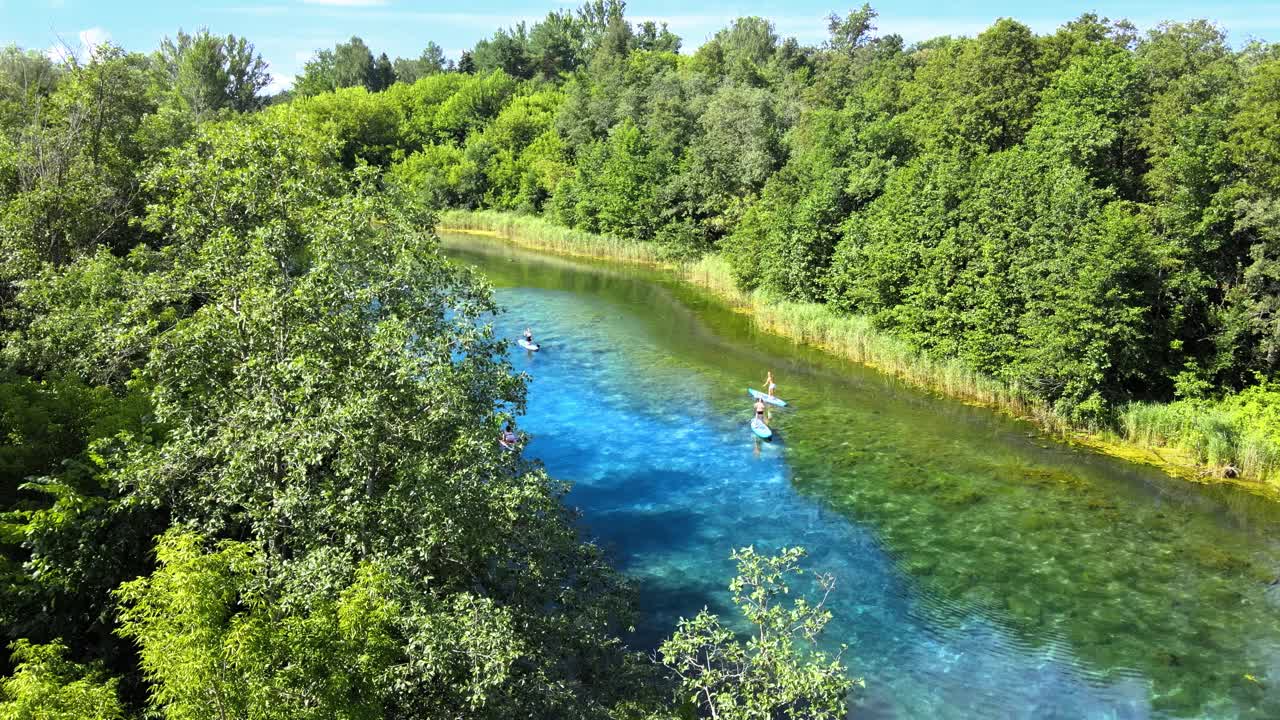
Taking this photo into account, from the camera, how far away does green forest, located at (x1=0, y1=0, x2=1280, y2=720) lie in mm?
11898

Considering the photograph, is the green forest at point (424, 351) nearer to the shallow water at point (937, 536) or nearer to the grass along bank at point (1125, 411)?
the grass along bank at point (1125, 411)

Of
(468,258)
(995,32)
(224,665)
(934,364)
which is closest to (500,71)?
(468,258)

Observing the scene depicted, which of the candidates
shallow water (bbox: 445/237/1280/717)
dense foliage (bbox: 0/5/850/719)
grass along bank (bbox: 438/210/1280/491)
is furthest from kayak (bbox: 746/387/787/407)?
dense foliage (bbox: 0/5/850/719)

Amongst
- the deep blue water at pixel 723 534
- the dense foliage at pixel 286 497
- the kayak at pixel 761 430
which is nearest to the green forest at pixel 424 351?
the dense foliage at pixel 286 497

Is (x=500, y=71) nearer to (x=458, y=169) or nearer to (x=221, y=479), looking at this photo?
(x=458, y=169)

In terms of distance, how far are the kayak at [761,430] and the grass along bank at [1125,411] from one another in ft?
35.0

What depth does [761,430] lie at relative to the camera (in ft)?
112

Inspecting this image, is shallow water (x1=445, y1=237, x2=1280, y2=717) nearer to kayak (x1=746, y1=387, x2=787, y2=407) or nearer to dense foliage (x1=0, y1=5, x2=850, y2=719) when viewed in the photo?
kayak (x1=746, y1=387, x2=787, y2=407)

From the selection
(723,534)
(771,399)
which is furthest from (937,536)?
(771,399)

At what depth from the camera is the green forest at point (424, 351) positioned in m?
11.9

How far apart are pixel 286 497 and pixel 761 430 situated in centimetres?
2338

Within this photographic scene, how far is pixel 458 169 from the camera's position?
336ft

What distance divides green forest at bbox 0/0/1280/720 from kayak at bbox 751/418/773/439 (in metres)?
9.80

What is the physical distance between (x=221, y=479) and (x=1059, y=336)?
31.1m
